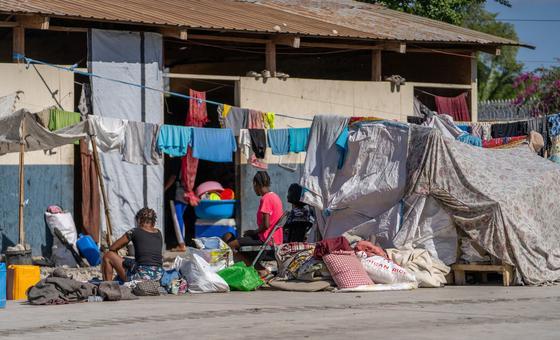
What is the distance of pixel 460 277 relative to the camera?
1484 centimetres

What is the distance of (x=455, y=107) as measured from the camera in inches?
940

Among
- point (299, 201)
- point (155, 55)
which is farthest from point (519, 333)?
point (155, 55)

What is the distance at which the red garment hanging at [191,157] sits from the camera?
65.3ft

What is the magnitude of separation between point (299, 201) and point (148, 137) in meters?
2.92

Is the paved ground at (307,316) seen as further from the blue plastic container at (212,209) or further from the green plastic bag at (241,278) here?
the blue plastic container at (212,209)

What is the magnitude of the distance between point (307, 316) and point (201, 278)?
296cm

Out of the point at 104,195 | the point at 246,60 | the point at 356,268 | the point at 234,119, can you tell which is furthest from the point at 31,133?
the point at 246,60

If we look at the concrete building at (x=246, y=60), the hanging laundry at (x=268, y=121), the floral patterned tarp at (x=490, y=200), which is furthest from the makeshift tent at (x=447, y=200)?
the hanging laundry at (x=268, y=121)

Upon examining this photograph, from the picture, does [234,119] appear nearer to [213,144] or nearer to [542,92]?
[213,144]

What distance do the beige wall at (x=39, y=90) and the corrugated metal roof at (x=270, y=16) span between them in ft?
3.10

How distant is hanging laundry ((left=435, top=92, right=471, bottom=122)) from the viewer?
926 inches

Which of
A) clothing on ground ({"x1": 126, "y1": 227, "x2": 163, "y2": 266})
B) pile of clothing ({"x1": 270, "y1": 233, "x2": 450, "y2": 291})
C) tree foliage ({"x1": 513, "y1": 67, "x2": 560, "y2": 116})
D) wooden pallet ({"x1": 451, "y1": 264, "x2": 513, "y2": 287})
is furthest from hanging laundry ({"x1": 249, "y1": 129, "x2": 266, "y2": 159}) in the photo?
tree foliage ({"x1": 513, "y1": 67, "x2": 560, "y2": 116})

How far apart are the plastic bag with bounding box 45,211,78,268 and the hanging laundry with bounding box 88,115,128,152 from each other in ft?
5.17

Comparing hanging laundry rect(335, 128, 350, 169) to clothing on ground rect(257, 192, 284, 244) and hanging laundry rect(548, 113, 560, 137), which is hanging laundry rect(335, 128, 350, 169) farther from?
hanging laundry rect(548, 113, 560, 137)
